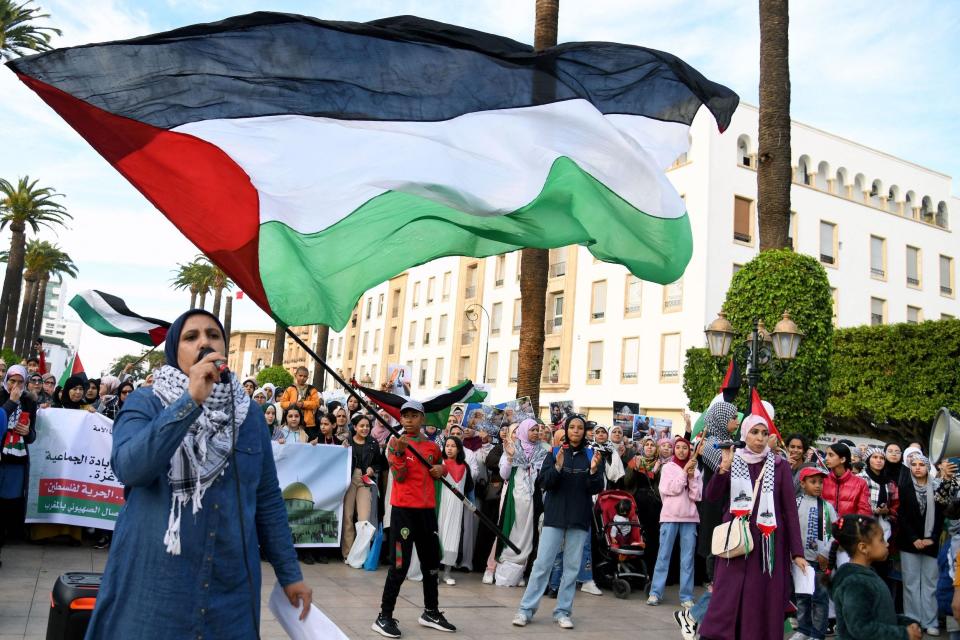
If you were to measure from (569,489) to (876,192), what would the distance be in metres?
40.6

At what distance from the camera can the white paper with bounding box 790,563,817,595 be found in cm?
649

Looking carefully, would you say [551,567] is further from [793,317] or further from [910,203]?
[910,203]

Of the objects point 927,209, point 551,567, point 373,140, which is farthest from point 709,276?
point 373,140

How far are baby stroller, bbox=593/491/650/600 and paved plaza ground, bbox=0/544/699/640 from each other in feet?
0.77

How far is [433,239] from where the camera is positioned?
522 centimetres

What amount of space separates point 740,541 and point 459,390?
167 inches

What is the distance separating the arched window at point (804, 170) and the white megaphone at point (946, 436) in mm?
33012

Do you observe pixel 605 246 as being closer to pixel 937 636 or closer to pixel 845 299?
pixel 937 636

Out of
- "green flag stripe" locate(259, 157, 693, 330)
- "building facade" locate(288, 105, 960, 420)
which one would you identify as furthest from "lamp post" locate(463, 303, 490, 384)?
"green flag stripe" locate(259, 157, 693, 330)

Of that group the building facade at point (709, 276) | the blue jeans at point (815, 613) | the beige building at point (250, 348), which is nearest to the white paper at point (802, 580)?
the blue jeans at point (815, 613)

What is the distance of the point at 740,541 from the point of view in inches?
251

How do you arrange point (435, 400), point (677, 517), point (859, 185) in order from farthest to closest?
point (859, 185)
point (677, 517)
point (435, 400)

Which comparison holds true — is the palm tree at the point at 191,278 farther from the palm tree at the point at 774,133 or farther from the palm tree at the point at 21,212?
the palm tree at the point at 774,133

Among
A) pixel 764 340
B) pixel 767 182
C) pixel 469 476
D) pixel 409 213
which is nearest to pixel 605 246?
pixel 409 213
